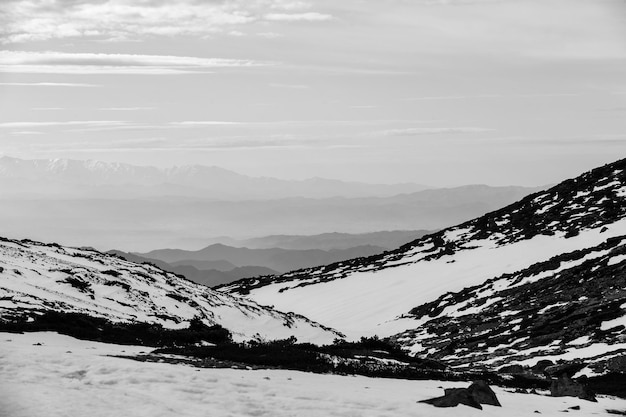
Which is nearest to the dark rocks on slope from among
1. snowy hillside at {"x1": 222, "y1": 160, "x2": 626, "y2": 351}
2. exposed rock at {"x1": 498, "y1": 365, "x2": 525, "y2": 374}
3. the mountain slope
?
the mountain slope

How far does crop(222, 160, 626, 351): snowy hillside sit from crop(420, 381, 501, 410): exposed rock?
3192 centimetres

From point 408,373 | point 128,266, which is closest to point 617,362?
point 408,373

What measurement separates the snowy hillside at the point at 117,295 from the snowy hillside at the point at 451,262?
43.3ft

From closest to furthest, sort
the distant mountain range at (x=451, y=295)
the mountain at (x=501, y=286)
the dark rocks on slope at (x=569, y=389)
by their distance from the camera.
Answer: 1. the dark rocks on slope at (x=569, y=389)
2. the distant mountain range at (x=451, y=295)
3. the mountain at (x=501, y=286)

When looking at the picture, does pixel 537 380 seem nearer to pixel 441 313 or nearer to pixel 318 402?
pixel 318 402

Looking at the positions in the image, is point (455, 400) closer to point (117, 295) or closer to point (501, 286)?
point (117, 295)

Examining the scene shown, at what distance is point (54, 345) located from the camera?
23781mm

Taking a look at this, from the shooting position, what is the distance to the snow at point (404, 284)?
69.2 metres

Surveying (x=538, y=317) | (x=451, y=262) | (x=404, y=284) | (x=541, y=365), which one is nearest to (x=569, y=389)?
(x=541, y=365)

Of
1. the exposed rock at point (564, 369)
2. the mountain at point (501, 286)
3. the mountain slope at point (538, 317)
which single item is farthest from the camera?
the mountain at point (501, 286)

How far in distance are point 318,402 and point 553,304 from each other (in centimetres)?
3573

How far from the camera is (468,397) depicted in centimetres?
1962

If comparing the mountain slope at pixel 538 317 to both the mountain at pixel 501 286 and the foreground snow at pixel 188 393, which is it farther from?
the foreground snow at pixel 188 393

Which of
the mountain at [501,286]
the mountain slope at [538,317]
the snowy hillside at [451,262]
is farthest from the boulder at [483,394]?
the snowy hillside at [451,262]
